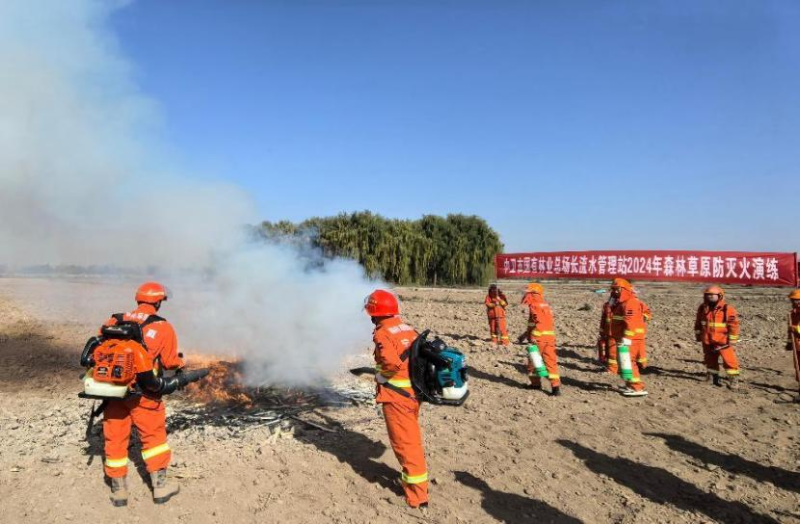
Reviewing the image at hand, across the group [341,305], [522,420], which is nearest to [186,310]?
[341,305]

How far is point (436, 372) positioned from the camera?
4820mm

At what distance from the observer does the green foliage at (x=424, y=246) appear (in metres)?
31.3

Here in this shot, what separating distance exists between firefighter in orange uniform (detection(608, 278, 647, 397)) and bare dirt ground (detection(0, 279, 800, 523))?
0.35 metres

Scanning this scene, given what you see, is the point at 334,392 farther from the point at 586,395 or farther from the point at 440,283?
the point at 440,283

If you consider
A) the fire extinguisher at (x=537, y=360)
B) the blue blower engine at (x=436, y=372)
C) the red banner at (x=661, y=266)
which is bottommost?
the fire extinguisher at (x=537, y=360)

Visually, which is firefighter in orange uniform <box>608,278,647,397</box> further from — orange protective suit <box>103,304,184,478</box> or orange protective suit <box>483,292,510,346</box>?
orange protective suit <box>103,304,184,478</box>

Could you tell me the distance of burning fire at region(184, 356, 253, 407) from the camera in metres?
7.58

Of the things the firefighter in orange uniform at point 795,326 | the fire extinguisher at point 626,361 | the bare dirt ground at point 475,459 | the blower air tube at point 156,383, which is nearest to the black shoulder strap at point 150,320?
the blower air tube at point 156,383

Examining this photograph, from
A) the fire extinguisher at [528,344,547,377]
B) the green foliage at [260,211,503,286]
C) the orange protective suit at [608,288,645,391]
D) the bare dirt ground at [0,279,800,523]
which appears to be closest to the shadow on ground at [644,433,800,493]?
the bare dirt ground at [0,279,800,523]

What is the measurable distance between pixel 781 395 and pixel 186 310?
11.9 m

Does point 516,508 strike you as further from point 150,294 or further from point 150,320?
point 150,294

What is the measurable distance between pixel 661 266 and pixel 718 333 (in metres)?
16.3

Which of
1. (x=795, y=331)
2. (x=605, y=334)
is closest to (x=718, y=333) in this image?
(x=795, y=331)

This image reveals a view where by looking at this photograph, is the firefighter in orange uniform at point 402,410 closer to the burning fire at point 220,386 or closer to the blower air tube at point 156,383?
the blower air tube at point 156,383
